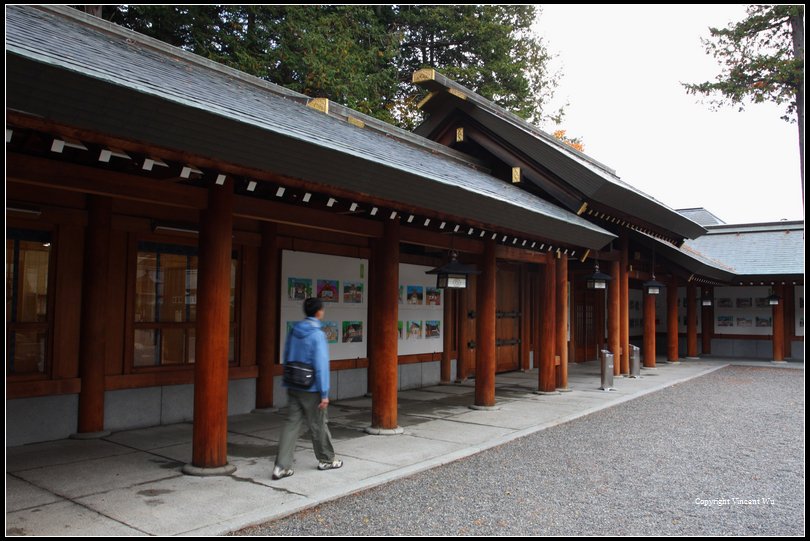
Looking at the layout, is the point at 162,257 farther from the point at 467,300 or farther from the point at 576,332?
the point at 576,332

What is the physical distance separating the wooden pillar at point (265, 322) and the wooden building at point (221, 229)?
0.10 feet

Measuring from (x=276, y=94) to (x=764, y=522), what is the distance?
7.48 meters

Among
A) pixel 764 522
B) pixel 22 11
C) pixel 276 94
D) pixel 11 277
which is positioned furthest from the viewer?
pixel 276 94

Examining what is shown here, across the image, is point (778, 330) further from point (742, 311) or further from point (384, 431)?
point (384, 431)

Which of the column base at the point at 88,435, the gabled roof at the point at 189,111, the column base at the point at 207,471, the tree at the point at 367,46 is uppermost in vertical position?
the tree at the point at 367,46

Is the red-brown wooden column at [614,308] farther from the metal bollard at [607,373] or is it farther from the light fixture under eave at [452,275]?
the light fixture under eave at [452,275]

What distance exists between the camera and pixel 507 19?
24.5 meters

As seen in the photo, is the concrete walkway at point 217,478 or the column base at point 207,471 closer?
the concrete walkway at point 217,478

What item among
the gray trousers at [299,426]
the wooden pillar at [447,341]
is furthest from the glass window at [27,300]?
the wooden pillar at [447,341]

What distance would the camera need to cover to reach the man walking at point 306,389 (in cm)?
576

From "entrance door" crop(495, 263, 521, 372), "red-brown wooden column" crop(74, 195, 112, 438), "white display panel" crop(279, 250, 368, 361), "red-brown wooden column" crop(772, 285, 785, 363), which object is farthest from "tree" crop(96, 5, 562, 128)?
"red-brown wooden column" crop(772, 285, 785, 363)

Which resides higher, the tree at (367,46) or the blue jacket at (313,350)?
the tree at (367,46)

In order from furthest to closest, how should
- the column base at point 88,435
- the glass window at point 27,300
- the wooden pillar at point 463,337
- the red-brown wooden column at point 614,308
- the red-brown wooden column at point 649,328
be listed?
the red-brown wooden column at point 649,328, the red-brown wooden column at point 614,308, the wooden pillar at point 463,337, the column base at point 88,435, the glass window at point 27,300

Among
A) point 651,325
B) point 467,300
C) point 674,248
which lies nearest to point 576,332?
point 651,325
